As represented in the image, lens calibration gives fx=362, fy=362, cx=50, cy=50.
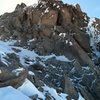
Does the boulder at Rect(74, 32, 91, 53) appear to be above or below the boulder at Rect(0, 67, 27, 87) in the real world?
Answer: above

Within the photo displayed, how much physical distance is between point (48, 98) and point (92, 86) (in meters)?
13.2

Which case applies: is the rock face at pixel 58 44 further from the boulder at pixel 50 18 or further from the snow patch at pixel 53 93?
the snow patch at pixel 53 93

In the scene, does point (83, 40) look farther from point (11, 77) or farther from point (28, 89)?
point (11, 77)

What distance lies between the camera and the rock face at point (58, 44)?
44688 millimetres

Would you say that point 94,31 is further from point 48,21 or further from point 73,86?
point 73,86

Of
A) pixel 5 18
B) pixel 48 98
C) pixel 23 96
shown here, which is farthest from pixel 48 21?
pixel 23 96

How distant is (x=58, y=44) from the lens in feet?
177

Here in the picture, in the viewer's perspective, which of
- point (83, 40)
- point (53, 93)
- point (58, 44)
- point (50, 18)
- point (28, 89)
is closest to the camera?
point (28, 89)

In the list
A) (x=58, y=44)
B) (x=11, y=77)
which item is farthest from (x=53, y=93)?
(x=58, y=44)

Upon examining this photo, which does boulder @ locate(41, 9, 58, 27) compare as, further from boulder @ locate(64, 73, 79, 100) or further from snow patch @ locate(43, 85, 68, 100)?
snow patch @ locate(43, 85, 68, 100)

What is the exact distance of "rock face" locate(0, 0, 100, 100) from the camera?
44.7 metres

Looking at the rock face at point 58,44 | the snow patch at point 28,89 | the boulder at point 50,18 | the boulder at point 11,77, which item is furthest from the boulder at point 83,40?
the boulder at point 11,77

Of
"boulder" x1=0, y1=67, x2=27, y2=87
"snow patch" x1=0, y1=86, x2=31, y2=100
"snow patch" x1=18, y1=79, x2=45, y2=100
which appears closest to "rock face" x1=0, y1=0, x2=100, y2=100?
"boulder" x1=0, y1=67, x2=27, y2=87

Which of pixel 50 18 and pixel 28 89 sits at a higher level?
pixel 50 18
